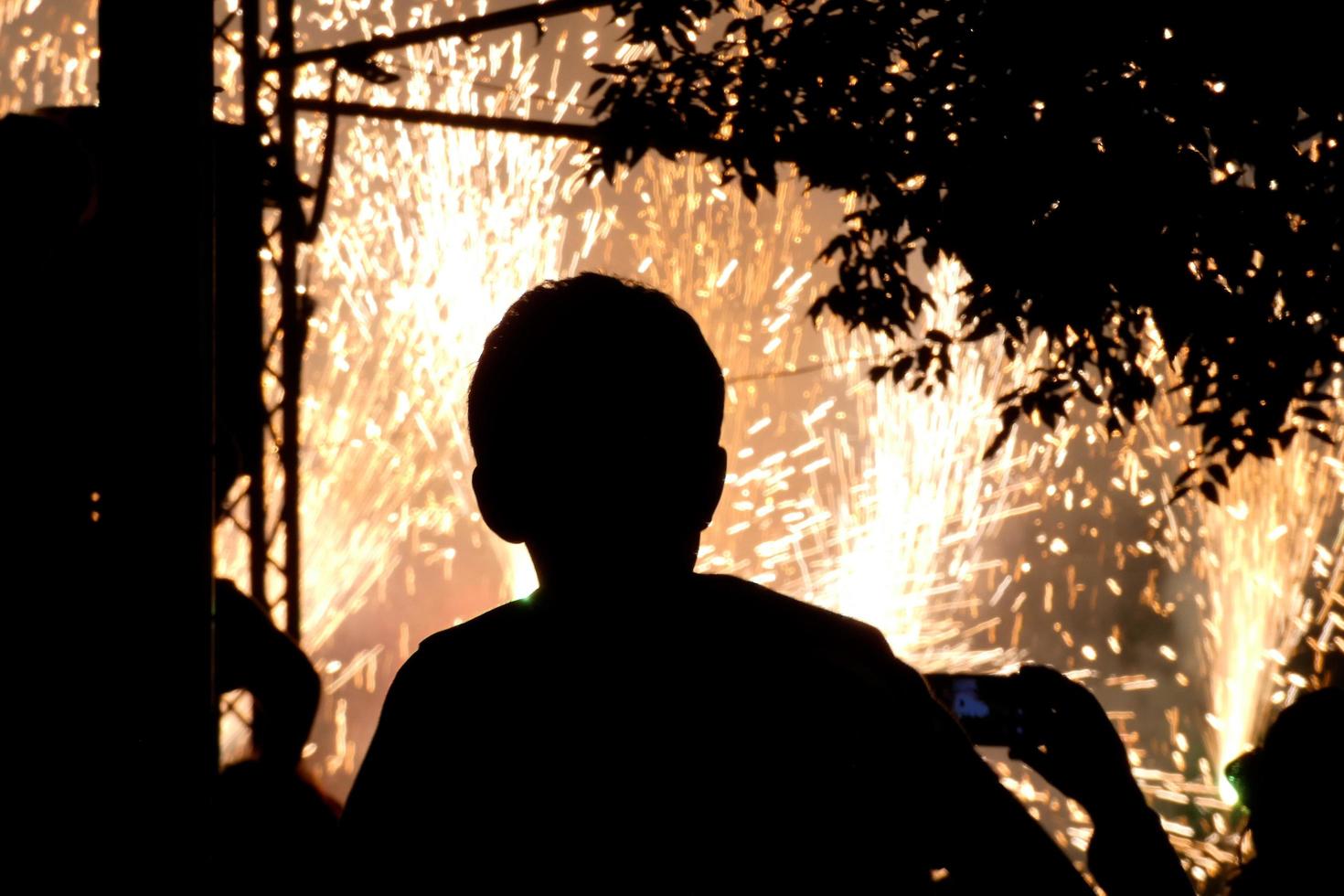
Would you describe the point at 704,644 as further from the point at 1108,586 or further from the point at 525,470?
the point at 1108,586

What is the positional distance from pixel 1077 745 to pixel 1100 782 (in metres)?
0.07

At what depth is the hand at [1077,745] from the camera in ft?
5.00

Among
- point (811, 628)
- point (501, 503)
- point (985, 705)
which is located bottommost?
point (985, 705)

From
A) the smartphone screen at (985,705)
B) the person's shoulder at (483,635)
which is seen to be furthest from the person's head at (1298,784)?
the person's shoulder at (483,635)

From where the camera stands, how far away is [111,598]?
2166mm

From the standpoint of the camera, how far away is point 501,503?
1.26 metres

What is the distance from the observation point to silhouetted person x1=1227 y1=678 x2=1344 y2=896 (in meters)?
2.80

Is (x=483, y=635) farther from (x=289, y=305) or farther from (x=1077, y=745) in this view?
(x=289, y=305)

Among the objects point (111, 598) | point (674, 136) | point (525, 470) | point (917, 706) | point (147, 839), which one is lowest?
point (147, 839)

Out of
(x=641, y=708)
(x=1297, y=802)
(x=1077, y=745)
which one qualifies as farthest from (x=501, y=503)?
(x=1297, y=802)

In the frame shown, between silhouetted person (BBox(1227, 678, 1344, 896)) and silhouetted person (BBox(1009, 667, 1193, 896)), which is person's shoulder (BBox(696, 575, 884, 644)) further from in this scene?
silhouetted person (BBox(1227, 678, 1344, 896))

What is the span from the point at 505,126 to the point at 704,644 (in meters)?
6.06

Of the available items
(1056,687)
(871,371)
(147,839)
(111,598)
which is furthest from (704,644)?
(871,371)

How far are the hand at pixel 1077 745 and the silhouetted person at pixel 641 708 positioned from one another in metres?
0.46
